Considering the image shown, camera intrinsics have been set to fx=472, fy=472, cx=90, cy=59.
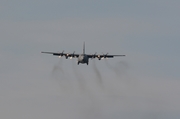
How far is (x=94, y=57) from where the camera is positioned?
149750 mm

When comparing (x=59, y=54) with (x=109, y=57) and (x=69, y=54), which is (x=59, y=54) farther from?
(x=109, y=57)

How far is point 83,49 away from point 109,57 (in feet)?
30.0

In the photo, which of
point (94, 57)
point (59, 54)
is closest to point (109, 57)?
point (94, 57)

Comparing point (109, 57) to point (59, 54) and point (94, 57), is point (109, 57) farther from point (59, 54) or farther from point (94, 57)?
point (59, 54)

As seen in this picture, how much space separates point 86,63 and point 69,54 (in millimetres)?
11844

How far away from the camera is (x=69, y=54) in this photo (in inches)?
5910

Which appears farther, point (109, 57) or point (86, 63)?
point (109, 57)

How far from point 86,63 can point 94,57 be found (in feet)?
33.5

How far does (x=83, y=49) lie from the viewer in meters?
157

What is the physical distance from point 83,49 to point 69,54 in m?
8.22

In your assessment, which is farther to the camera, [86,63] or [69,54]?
[69,54]

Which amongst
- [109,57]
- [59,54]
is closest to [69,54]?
[59,54]

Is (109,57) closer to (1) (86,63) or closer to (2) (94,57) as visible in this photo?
(2) (94,57)

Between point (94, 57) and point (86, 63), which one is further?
point (94, 57)
